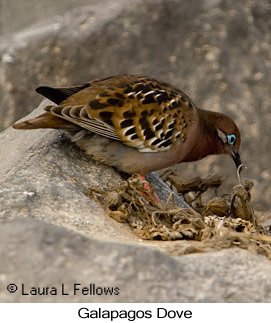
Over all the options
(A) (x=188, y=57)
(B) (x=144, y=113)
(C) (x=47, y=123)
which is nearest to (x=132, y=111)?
(B) (x=144, y=113)

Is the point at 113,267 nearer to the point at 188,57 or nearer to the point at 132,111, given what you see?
the point at 132,111

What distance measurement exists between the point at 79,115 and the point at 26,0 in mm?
6643

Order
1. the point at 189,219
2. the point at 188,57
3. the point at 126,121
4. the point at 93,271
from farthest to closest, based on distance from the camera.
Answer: the point at 188,57 → the point at 126,121 → the point at 189,219 → the point at 93,271

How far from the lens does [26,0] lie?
35.8ft

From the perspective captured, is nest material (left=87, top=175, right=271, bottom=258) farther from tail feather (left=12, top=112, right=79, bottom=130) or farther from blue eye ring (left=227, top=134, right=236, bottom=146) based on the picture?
blue eye ring (left=227, top=134, right=236, bottom=146)

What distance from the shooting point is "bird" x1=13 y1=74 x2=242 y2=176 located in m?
4.68

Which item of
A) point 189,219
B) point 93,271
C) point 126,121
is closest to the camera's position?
point 93,271

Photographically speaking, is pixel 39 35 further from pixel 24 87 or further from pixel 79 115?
pixel 79 115

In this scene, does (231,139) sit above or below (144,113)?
below

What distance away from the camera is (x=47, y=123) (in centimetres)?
464

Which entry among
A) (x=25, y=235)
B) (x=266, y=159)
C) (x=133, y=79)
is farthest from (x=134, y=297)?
(x=266, y=159)

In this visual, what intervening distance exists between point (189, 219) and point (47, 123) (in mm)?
1084

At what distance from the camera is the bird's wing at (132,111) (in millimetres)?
4695

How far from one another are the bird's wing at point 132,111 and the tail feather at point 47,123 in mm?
58
